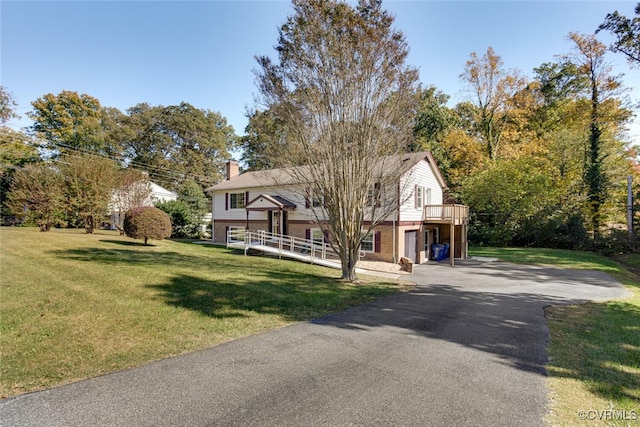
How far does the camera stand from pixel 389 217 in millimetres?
17203

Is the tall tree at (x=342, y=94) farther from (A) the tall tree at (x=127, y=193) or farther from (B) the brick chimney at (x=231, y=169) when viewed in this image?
(B) the brick chimney at (x=231, y=169)

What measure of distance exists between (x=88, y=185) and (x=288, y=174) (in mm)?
17148

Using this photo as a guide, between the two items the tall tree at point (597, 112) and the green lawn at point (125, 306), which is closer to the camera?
the green lawn at point (125, 306)

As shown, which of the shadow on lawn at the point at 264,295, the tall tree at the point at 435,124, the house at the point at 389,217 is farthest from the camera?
the tall tree at the point at 435,124

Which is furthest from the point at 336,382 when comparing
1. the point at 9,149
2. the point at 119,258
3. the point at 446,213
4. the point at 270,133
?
the point at 9,149

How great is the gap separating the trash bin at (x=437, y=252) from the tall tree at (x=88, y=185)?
75.5ft

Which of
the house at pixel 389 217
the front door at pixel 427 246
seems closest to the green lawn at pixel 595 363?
the house at pixel 389 217

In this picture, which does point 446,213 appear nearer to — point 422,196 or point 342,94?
A: point 422,196

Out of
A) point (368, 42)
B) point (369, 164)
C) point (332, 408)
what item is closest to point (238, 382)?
point (332, 408)

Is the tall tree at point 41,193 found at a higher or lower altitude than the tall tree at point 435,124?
lower

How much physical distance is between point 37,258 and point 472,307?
50.9 ft

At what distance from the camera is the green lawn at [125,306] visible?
193 inches

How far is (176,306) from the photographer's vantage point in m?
7.55

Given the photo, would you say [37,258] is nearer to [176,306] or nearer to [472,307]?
[176,306]
